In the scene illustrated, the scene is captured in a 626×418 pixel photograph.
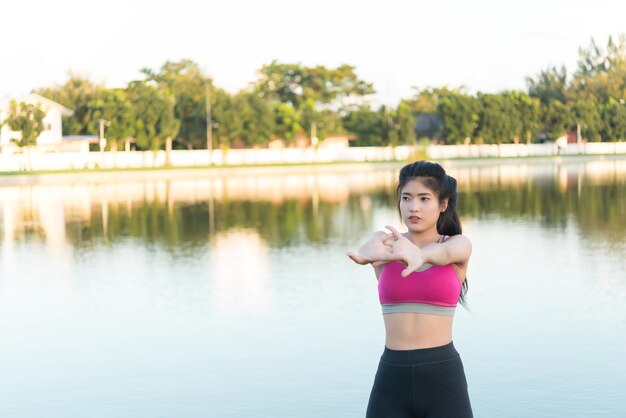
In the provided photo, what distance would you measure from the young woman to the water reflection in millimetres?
13943

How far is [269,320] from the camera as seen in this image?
10.4m

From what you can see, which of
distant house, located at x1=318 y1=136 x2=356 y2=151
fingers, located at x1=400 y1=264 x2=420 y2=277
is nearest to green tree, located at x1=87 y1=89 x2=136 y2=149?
distant house, located at x1=318 y1=136 x2=356 y2=151

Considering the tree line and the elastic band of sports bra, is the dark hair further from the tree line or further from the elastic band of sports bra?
the tree line

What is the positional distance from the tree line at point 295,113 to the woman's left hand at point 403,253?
228 feet

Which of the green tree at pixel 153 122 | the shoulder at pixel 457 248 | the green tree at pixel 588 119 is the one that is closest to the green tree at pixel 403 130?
the green tree at pixel 153 122

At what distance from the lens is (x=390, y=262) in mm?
3551

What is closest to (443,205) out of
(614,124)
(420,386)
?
(420,386)

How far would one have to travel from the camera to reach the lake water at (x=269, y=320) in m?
7.33

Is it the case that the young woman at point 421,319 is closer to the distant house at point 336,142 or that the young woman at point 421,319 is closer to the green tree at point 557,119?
the distant house at point 336,142

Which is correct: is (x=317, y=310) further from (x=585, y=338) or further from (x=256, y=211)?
(x=256, y=211)

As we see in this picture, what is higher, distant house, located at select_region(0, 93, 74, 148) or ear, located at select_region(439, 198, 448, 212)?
distant house, located at select_region(0, 93, 74, 148)

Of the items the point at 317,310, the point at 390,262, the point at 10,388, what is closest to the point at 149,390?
the point at 10,388

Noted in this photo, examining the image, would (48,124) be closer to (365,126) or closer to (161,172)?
(161,172)

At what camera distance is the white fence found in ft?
225
